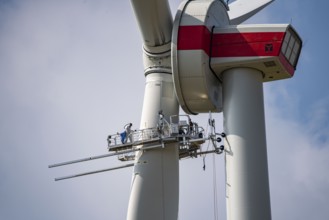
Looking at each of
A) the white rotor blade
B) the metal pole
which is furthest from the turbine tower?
the white rotor blade

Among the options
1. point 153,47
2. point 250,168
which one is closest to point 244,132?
point 250,168

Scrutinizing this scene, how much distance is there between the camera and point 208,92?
33594mm

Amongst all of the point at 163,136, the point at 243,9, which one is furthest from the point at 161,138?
the point at 243,9

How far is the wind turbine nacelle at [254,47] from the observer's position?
1292 inches

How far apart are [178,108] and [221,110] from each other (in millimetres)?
2397

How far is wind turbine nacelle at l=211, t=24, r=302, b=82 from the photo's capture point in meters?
32.8

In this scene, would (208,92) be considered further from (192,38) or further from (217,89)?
(192,38)

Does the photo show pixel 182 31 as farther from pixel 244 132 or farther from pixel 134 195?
pixel 134 195

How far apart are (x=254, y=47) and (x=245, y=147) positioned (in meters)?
5.22

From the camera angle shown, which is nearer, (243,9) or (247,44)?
(247,44)

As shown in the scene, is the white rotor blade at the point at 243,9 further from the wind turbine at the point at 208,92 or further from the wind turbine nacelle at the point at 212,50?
the wind turbine nacelle at the point at 212,50

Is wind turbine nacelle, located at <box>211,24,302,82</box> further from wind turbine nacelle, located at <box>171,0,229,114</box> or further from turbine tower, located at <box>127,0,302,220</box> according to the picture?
wind turbine nacelle, located at <box>171,0,229,114</box>

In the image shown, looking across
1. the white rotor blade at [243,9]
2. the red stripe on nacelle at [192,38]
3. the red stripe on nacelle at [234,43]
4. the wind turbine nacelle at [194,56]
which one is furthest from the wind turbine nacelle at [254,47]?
the white rotor blade at [243,9]

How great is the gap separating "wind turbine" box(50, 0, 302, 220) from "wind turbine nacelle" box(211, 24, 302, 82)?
5 centimetres
